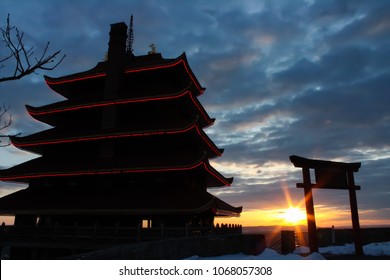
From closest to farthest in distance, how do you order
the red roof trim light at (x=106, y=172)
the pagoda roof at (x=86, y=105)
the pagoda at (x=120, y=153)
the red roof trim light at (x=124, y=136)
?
the red roof trim light at (x=106, y=172), the pagoda at (x=120, y=153), the red roof trim light at (x=124, y=136), the pagoda roof at (x=86, y=105)

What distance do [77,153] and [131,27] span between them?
14.0m

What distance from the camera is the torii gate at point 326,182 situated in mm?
15164

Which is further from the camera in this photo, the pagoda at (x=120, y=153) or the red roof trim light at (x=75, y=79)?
the red roof trim light at (x=75, y=79)

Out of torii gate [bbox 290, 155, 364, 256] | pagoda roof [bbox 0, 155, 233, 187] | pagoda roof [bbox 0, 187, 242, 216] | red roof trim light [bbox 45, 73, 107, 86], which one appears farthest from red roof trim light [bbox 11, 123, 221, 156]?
torii gate [bbox 290, 155, 364, 256]

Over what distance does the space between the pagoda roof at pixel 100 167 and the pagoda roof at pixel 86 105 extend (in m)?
3.33

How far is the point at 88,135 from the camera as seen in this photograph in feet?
69.4

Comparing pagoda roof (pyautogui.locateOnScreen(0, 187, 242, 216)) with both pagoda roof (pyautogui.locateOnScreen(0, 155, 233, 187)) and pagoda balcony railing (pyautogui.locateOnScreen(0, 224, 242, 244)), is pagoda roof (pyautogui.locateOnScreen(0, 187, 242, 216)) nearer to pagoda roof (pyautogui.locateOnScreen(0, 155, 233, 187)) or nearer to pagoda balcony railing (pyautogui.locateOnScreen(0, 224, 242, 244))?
pagoda balcony railing (pyautogui.locateOnScreen(0, 224, 242, 244))

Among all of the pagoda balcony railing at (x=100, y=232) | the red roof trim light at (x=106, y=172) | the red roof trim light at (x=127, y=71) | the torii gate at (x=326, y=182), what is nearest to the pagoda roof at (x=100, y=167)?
the red roof trim light at (x=106, y=172)

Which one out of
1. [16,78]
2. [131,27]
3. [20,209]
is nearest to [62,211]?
[20,209]

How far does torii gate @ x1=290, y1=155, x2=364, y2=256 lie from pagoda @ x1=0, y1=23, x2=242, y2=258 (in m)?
4.88

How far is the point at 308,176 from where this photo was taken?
1568cm

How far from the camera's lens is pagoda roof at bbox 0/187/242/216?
17.2 metres

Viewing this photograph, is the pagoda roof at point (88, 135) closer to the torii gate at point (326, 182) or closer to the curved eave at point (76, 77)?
the curved eave at point (76, 77)

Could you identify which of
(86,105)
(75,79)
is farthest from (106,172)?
(75,79)
